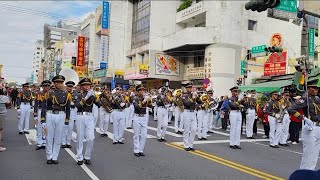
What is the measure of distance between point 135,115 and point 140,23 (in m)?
37.1

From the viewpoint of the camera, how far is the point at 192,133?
11.4 metres

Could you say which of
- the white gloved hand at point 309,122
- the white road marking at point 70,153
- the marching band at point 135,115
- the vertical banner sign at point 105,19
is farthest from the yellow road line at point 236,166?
the vertical banner sign at point 105,19

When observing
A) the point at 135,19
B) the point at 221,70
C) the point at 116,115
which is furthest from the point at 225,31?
the point at 116,115

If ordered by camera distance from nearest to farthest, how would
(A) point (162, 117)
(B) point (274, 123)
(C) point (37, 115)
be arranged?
(C) point (37, 115)
(B) point (274, 123)
(A) point (162, 117)

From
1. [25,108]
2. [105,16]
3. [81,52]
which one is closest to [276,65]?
[25,108]

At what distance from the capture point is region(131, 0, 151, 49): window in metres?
44.0

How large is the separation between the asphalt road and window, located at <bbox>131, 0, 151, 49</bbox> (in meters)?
32.3

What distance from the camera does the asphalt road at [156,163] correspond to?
7.76 meters

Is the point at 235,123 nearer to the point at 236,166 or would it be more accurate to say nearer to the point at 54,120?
the point at 236,166

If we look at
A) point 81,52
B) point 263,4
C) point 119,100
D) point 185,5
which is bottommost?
point 119,100

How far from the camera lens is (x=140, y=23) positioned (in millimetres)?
46562

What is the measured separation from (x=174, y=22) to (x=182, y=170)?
35935 millimetres

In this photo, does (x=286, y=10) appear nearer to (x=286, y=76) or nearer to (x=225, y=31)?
(x=286, y=76)

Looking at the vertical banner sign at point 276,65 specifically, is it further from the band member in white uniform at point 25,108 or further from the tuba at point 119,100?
the band member in white uniform at point 25,108
